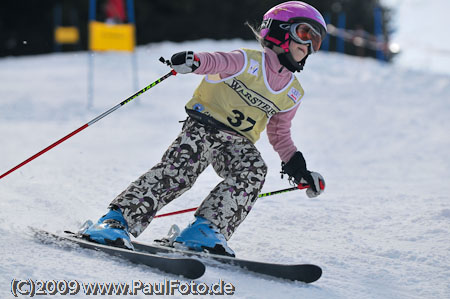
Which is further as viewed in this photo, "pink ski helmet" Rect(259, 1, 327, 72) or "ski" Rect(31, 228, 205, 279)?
"pink ski helmet" Rect(259, 1, 327, 72)

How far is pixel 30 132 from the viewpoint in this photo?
7805 mm

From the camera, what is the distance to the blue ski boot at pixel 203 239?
297 cm

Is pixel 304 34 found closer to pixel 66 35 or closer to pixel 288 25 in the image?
pixel 288 25

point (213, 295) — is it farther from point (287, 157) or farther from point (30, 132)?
point (30, 132)

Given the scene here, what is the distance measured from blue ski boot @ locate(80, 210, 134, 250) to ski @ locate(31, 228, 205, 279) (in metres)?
0.04

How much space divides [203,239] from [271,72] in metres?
0.96

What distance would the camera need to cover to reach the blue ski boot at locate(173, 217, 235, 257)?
2.97 metres

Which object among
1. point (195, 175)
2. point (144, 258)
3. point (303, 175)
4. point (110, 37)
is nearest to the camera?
point (144, 258)

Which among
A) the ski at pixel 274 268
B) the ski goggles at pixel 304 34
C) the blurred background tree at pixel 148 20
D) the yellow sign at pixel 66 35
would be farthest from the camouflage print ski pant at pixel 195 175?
the blurred background tree at pixel 148 20

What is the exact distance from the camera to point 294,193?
199 inches

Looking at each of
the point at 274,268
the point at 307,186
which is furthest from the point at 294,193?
the point at 274,268

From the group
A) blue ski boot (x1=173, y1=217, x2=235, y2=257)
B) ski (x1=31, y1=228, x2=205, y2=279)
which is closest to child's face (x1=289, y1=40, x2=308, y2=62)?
blue ski boot (x1=173, y1=217, x2=235, y2=257)

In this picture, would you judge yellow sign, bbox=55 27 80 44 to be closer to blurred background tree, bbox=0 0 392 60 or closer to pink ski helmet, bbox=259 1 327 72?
blurred background tree, bbox=0 0 392 60

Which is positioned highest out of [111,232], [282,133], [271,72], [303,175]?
[271,72]
